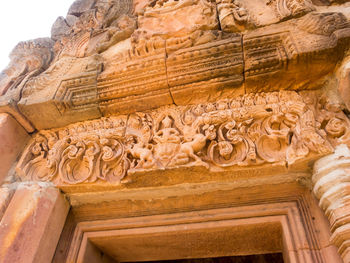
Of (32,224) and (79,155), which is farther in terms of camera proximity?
(79,155)

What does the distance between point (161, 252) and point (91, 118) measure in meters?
1.45

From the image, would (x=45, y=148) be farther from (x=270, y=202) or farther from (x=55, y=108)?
(x=270, y=202)

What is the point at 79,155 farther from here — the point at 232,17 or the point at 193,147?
the point at 232,17

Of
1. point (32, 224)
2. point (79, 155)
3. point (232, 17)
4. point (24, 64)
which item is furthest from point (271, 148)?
point (24, 64)

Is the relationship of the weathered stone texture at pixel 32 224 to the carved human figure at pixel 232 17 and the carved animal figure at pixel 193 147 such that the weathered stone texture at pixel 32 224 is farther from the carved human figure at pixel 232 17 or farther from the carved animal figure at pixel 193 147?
the carved human figure at pixel 232 17

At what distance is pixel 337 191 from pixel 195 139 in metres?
0.98

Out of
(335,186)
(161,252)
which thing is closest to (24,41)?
(161,252)

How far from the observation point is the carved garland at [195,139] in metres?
1.81

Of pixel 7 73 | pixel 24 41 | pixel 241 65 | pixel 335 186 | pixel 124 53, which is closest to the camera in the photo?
pixel 335 186

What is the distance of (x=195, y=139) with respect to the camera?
1929mm

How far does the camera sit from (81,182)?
6.64 feet

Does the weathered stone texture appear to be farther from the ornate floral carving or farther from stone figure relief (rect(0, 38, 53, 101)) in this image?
stone figure relief (rect(0, 38, 53, 101))

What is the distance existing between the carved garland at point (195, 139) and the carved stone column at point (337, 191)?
93mm

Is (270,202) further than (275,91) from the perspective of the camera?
No
